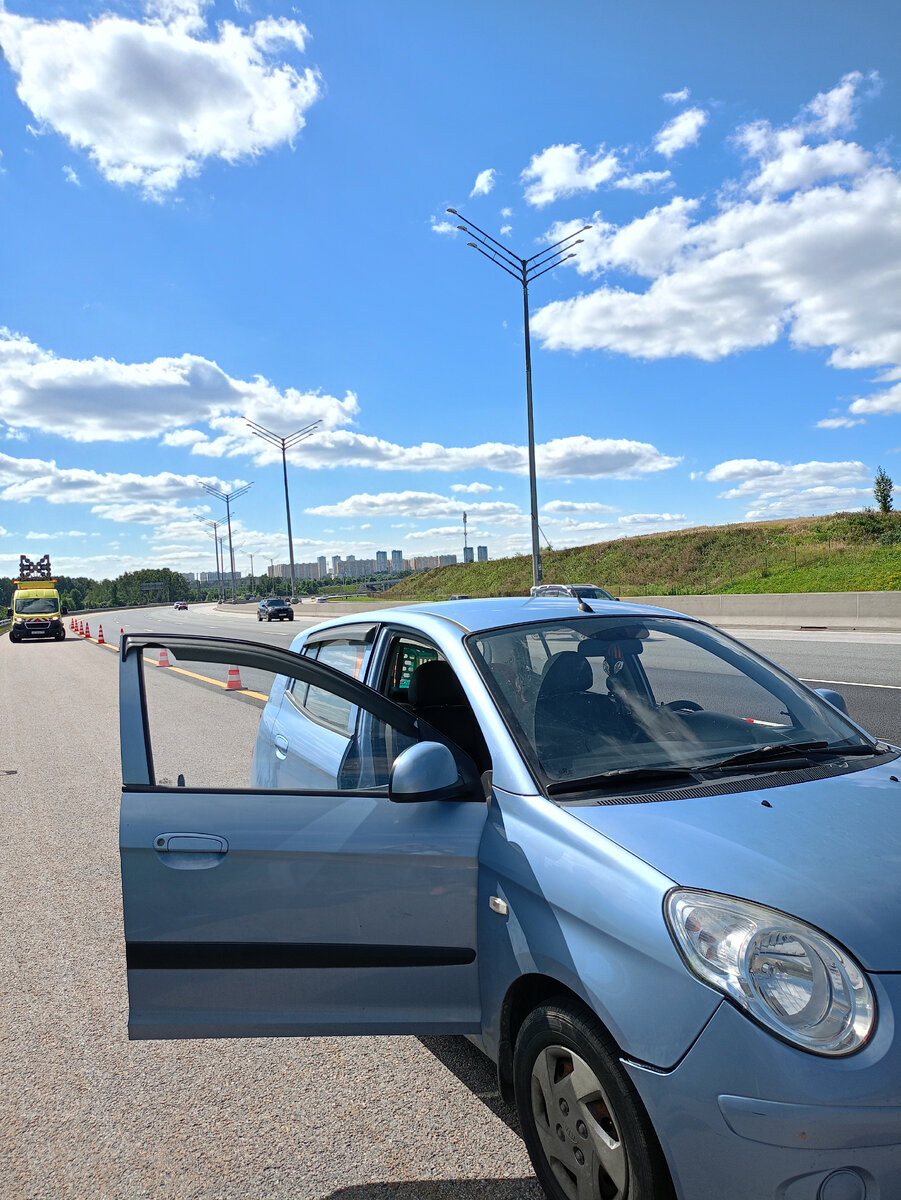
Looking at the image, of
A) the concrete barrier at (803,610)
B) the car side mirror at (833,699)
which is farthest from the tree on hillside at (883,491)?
the car side mirror at (833,699)

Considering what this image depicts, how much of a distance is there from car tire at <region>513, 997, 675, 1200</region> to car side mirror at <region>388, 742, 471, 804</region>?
2.04 feet

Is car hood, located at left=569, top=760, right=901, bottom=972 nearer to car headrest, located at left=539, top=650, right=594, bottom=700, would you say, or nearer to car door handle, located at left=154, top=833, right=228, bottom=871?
car headrest, located at left=539, top=650, right=594, bottom=700

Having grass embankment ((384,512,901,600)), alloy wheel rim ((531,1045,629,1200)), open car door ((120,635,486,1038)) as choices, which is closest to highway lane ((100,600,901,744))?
open car door ((120,635,486,1038))

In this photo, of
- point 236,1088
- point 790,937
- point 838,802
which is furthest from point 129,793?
point 838,802

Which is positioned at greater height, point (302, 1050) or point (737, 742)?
point (737, 742)

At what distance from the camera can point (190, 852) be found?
102 inches

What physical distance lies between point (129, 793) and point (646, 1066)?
5.30 ft

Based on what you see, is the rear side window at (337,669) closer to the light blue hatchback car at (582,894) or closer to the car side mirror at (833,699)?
the light blue hatchback car at (582,894)

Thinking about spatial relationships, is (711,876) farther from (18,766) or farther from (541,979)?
(18,766)

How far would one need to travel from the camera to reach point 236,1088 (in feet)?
10.2

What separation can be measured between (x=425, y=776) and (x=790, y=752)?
121 centimetres

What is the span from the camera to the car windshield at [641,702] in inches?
109

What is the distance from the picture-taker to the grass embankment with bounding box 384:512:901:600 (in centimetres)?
3928

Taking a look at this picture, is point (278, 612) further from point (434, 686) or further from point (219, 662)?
point (219, 662)
